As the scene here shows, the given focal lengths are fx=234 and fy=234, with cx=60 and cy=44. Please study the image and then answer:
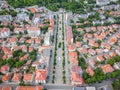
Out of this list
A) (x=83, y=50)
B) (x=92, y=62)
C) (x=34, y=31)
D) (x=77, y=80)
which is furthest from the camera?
(x=34, y=31)

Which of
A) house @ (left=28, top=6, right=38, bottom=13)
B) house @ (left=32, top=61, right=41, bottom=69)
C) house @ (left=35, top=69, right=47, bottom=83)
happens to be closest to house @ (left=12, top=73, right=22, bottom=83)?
house @ (left=35, top=69, right=47, bottom=83)

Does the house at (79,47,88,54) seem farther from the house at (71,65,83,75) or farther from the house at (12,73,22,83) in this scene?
the house at (12,73,22,83)

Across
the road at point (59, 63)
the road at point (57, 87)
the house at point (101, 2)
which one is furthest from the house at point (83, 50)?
the house at point (101, 2)

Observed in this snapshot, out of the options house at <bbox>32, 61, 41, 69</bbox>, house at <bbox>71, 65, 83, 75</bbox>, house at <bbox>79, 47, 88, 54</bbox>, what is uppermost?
house at <bbox>79, 47, 88, 54</bbox>

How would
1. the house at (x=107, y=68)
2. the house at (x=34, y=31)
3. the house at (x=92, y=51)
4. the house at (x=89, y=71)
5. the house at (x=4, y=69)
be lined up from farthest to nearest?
the house at (x=34, y=31), the house at (x=92, y=51), the house at (x=4, y=69), the house at (x=107, y=68), the house at (x=89, y=71)

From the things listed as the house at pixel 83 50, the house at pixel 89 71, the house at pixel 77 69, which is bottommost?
the house at pixel 89 71

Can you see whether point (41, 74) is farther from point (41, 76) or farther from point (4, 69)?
point (4, 69)

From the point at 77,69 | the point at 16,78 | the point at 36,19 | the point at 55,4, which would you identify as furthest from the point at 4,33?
the point at 55,4

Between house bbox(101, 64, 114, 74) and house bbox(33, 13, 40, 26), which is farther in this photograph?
house bbox(33, 13, 40, 26)

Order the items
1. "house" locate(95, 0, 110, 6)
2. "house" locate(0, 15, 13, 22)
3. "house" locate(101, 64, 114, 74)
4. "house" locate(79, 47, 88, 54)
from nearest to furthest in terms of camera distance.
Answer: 1. "house" locate(101, 64, 114, 74)
2. "house" locate(79, 47, 88, 54)
3. "house" locate(0, 15, 13, 22)
4. "house" locate(95, 0, 110, 6)

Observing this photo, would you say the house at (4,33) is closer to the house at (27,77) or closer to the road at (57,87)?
the house at (27,77)

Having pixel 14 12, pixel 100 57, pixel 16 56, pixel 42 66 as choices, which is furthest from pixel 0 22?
pixel 100 57
